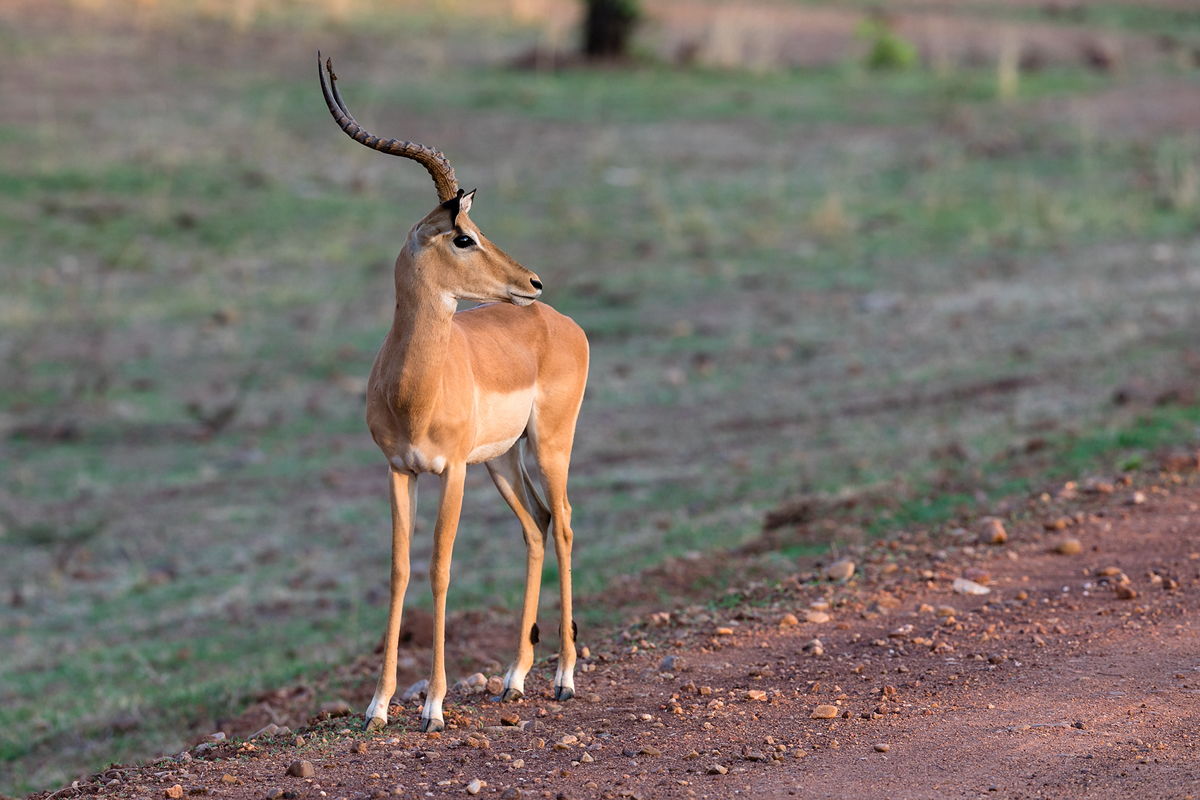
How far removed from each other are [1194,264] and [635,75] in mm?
12305

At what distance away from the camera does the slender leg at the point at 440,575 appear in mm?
5227

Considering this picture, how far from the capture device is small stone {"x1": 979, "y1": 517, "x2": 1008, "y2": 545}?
7297 mm

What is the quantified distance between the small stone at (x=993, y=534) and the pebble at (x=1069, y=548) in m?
0.34

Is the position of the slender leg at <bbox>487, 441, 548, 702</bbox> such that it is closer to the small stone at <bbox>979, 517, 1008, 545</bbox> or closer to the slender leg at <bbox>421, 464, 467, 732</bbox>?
the slender leg at <bbox>421, 464, 467, 732</bbox>

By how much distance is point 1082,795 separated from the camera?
4402mm

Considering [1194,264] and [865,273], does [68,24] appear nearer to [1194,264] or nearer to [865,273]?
[865,273]

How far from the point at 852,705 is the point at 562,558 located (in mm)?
1397

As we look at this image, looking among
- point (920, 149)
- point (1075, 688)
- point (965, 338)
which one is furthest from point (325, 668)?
point (920, 149)

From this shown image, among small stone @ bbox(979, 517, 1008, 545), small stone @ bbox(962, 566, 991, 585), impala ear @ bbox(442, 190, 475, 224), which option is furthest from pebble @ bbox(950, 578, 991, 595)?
impala ear @ bbox(442, 190, 475, 224)

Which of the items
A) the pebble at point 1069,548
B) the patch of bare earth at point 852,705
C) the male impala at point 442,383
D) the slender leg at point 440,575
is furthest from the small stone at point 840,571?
the slender leg at point 440,575

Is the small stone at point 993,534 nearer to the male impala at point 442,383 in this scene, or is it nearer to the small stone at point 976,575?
the small stone at point 976,575

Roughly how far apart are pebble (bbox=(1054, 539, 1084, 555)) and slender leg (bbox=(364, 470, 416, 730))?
351cm

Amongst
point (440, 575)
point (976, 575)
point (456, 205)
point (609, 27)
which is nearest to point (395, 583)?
point (440, 575)

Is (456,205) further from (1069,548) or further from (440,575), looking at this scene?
(1069,548)
